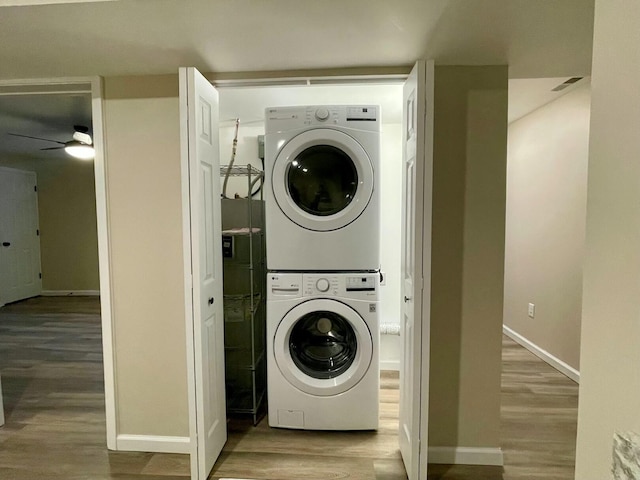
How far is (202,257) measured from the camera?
161 centimetres

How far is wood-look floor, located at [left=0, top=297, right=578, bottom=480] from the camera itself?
1823 mm

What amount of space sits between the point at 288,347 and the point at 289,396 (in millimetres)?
287

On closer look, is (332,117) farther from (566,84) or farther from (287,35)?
(566,84)

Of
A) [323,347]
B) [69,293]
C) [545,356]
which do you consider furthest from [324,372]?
[69,293]

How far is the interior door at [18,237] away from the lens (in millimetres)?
5215

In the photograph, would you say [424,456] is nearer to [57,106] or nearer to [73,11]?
[73,11]

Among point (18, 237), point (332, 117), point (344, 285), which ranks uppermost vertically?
point (332, 117)

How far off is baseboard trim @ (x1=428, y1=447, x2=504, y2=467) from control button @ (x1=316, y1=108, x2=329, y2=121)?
1.89 meters

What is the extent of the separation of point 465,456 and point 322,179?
1712mm

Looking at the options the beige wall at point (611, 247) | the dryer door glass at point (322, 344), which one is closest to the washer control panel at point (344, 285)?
the dryer door glass at point (322, 344)

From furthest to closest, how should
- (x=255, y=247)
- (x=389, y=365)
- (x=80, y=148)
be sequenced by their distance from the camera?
(x=80, y=148) → (x=389, y=365) → (x=255, y=247)

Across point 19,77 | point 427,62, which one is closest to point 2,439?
point 19,77

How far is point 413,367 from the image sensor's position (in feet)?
5.15

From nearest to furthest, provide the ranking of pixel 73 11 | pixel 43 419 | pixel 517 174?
pixel 73 11 → pixel 43 419 → pixel 517 174
